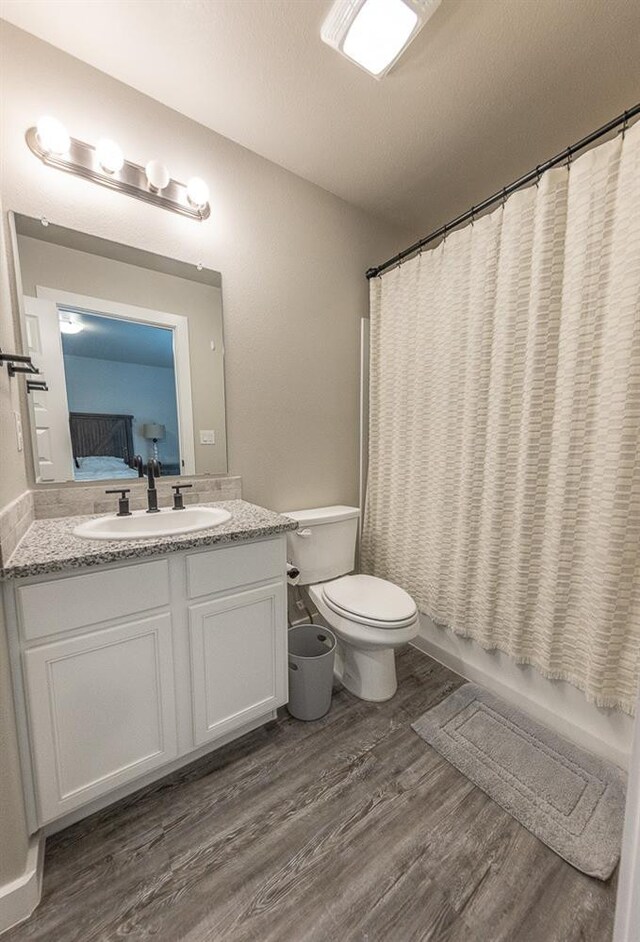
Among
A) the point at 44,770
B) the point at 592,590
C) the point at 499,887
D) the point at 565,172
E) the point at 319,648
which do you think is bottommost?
the point at 499,887

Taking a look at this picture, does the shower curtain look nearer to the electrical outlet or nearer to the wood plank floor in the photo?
the wood plank floor

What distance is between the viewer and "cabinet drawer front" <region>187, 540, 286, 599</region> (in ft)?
3.63

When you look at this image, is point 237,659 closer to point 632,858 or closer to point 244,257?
point 632,858

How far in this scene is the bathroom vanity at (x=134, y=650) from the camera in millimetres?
896

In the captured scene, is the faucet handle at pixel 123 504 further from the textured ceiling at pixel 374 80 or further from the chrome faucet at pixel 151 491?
the textured ceiling at pixel 374 80

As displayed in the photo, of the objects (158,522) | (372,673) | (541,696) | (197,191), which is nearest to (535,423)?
(541,696)

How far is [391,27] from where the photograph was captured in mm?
1068

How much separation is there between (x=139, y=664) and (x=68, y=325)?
1191 mm

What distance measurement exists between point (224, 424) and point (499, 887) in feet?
5.69

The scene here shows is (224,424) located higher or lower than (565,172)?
lower

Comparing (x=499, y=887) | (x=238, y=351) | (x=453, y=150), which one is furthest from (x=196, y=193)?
(x=499, y=887)

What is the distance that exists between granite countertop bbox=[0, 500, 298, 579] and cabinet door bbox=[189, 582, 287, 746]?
0.75ft

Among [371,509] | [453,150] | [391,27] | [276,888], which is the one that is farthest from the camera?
[371,509]

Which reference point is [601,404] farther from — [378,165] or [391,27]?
[378,165]
